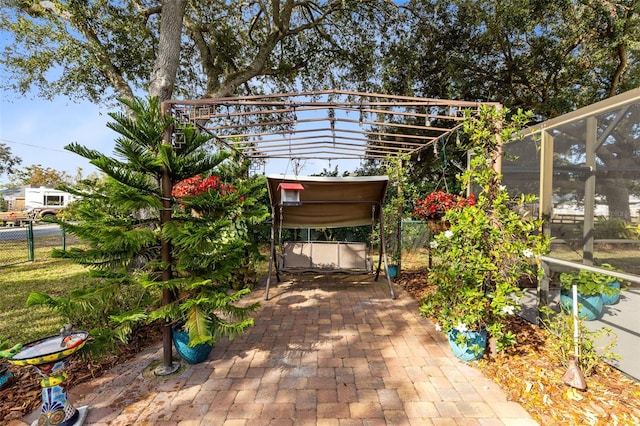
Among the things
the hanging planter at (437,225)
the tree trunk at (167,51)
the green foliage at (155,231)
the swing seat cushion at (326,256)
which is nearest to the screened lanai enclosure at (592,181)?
the hanging planter at (437,225)

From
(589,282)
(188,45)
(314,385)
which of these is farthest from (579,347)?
(188,45)

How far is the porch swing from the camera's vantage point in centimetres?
448

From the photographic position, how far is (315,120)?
3.82 meters

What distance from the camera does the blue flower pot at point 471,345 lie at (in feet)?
8.17

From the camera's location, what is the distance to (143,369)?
245 cm

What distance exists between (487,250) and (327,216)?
3.06 m

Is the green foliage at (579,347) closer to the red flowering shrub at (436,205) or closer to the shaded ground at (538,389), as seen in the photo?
the shaded ground at (538,389)

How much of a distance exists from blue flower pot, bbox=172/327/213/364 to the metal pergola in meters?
1.65

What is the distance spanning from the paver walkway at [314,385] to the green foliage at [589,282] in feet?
4.91

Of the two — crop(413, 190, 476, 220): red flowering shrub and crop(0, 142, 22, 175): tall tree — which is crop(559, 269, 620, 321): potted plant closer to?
crop(413, 190, 476, 220): red flowering shrub

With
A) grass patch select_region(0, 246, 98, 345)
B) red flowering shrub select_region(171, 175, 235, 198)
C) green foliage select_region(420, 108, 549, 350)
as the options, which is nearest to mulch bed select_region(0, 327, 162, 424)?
grass patch select_region(0, 246, 98, 345)

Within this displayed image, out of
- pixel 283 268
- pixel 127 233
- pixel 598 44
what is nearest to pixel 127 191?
pixel 127 233

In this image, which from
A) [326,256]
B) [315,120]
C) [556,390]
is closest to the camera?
[556,390]

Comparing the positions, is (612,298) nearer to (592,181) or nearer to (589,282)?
(589,282)
